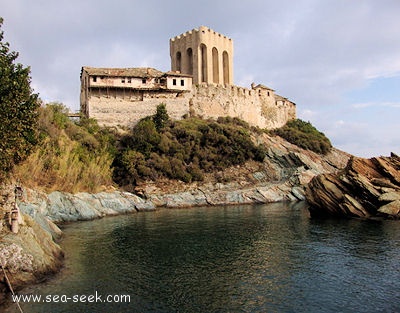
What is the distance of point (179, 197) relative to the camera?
3697 cm

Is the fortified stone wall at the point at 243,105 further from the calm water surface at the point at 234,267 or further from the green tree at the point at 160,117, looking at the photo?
the calm water surface at the point at 234,267

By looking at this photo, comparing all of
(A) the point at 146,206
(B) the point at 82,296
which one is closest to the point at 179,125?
(A) the point at 146,206

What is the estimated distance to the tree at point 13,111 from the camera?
593 inches

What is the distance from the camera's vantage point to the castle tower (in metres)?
54.0

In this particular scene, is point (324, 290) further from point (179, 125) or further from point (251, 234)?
point (179, 125)

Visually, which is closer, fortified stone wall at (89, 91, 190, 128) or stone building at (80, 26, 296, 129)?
fortified stone wall at (89, 91, 190, 128)

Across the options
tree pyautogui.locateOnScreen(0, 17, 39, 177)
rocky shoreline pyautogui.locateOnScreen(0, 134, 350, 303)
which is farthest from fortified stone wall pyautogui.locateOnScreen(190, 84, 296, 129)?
tree pyautogui.locateOnScreen(0, 17, 39, 177)

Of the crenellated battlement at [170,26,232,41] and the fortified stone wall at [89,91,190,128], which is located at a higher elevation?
the crenellated battlement at [170,26,232,41]

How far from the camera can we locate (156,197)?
121ft

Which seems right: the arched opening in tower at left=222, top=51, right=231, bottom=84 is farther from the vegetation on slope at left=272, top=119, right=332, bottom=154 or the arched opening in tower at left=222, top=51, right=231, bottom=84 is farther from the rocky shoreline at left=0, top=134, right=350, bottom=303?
the rocky shoreline at left=0, top=134, right=350, bottom=303

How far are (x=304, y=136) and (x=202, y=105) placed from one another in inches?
669

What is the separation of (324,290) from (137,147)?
32.3 metres

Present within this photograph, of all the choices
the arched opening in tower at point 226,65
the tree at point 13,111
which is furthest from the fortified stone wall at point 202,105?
the tree at point 13,111

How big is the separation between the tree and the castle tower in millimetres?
39019
